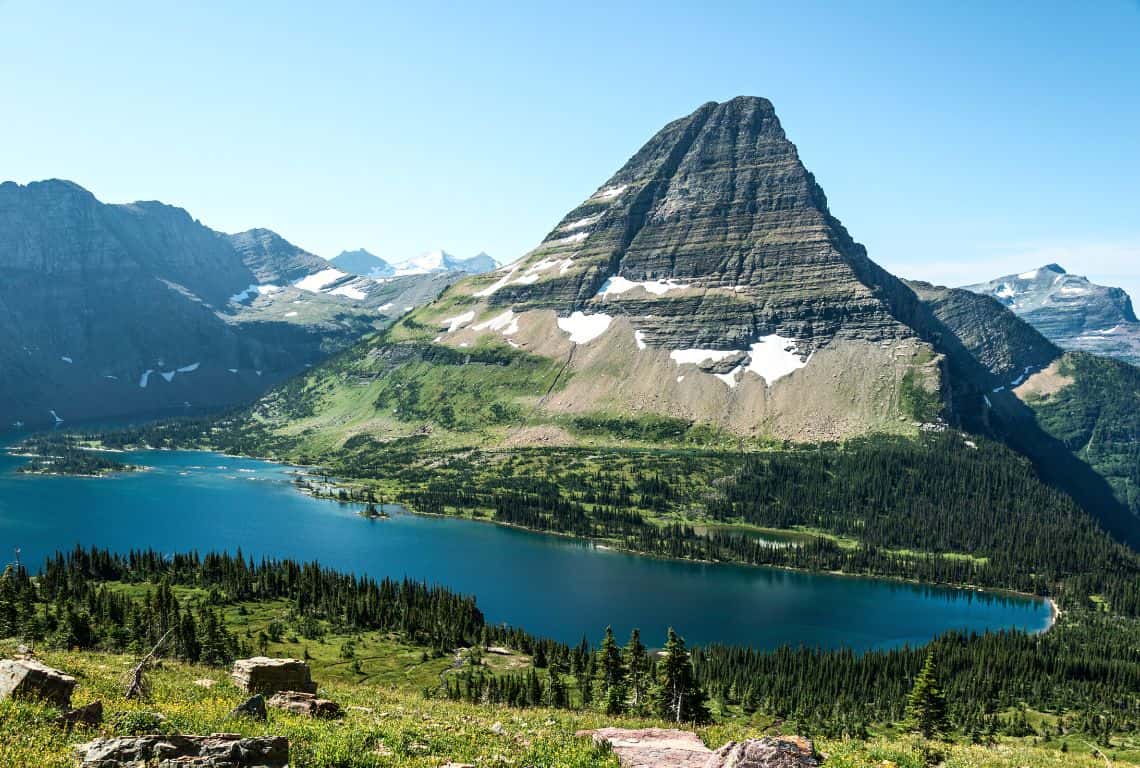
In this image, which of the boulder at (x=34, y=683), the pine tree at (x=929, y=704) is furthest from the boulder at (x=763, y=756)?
the pine tree at (x=929, y=704)

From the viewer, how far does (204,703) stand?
27.4 metres

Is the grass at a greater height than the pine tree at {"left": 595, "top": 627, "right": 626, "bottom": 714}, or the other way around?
the grass

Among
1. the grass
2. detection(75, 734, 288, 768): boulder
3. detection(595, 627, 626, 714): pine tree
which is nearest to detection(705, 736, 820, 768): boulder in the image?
the grass

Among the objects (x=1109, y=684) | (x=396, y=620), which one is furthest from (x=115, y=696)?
(x=1109, y=684)

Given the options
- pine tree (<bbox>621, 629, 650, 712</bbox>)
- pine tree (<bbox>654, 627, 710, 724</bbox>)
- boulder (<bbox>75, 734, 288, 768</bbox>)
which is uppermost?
boulder (<bbox>75, 734, 288, 768</bbox>)

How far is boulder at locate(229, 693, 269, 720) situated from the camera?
2449 cm

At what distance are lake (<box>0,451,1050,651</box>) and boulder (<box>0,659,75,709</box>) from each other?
316 feet

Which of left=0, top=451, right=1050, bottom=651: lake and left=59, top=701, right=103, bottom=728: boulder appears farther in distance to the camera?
left=0, top=451, right=1050, bottom=651: lake

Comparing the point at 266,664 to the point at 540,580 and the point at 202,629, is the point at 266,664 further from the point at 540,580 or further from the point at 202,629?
the point at 540,580

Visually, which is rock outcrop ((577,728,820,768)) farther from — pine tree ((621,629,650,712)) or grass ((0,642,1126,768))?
pine tree ((621,629,650,712))

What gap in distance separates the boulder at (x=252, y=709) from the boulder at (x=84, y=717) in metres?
4.11

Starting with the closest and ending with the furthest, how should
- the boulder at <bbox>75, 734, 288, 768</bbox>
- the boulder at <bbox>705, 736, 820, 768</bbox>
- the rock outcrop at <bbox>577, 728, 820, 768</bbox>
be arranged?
1. the boulder at <bbox>75, 734, 288, 768</bbox>
2. the boulder at <bbox>705, 736, 820, 768</bbox>
3. the rock outcrop at <bbox>577, 728, 820, 768</bbox>

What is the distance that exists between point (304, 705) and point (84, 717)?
9.82 metres

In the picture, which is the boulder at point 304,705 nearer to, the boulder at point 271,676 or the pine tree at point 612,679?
the boulder at point 271,676
